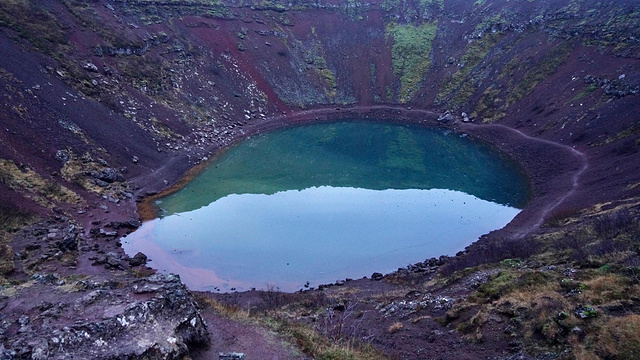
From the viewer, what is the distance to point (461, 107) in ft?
198

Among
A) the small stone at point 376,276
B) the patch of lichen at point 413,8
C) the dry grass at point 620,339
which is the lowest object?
the dry grass at point 620,339

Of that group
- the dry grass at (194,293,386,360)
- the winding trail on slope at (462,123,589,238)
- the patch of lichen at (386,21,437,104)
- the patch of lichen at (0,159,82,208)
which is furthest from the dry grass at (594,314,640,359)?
the patch of lichen at (386,21,437,104)

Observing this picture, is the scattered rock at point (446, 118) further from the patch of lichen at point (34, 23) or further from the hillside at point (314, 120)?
the patch of lichen at point (34, 23)

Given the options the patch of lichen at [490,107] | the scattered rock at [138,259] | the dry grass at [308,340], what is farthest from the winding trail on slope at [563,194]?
the scattered rock at [138,259]

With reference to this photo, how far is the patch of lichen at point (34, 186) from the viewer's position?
93.5 feet

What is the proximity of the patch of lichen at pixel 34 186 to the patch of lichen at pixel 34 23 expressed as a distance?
1681cm

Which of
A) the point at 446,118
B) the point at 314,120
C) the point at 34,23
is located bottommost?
the point at 34,23

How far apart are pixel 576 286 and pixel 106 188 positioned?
104 feet

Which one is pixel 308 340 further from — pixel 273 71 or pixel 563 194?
pixel 273 71

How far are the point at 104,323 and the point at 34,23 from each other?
43431 millimetres

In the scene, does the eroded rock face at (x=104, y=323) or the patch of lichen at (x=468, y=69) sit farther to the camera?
the patch of lichen at (x=468, y=69)

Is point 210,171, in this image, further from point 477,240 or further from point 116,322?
point 116,322

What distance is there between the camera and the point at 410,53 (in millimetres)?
71938

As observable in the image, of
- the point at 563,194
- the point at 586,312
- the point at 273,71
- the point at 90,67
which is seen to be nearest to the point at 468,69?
the point at 273,71
